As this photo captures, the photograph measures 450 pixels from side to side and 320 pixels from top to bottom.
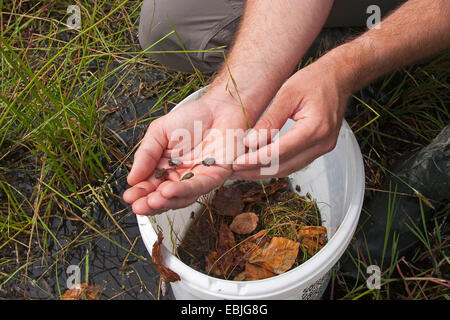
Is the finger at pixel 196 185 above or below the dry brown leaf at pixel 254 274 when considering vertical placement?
above

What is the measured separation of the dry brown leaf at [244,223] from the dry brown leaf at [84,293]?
21.9 inches

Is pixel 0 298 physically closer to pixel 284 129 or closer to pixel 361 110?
pixel 284 129

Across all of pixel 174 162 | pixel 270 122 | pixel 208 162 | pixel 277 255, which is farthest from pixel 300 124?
pixel 277 255

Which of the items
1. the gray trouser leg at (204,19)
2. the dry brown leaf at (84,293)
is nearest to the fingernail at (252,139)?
the gray trouser leg at (204,19)

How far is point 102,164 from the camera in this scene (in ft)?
5.87

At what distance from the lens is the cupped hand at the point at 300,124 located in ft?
3.74

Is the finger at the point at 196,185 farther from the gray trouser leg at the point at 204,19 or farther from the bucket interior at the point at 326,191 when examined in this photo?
the gray trouser leg at the point at 204,19

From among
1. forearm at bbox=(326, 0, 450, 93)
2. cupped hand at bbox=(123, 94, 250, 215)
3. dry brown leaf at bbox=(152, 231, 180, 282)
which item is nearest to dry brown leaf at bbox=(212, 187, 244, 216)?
cupped hand at bbox=(123, 94, 250, 215)

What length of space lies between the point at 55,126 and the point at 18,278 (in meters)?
0.60

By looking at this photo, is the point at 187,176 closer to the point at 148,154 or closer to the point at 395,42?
the point at 148,154

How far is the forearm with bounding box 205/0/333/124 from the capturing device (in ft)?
4.77

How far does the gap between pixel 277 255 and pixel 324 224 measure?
230 millimetres

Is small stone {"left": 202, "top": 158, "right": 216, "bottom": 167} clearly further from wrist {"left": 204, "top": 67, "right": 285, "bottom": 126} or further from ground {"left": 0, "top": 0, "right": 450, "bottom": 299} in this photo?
ground {"left": 0, "top": 0, "right": 450, "bottom": 299}

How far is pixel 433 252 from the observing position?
5.07 feet
